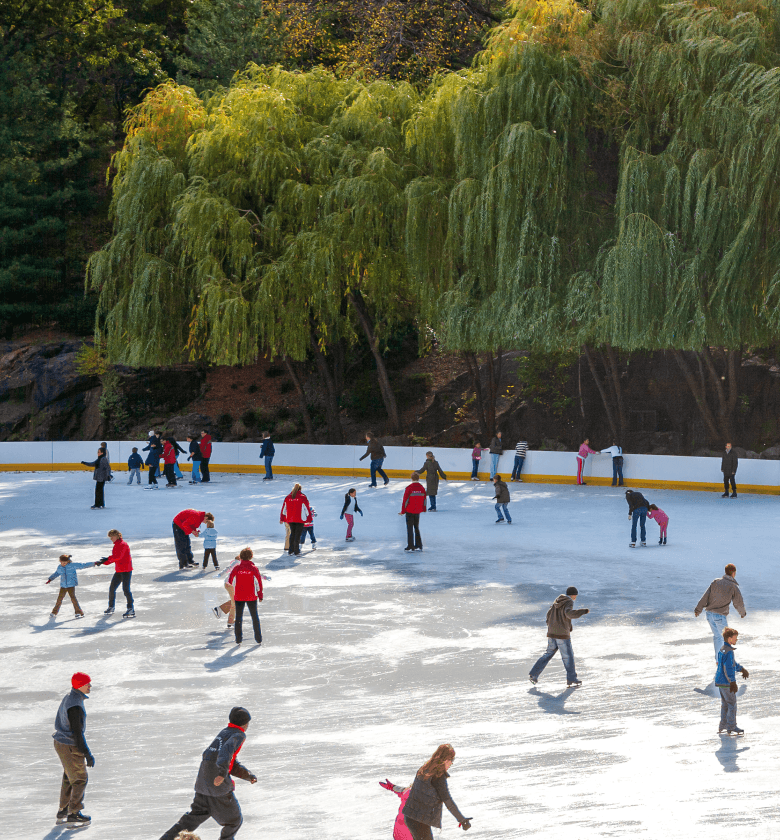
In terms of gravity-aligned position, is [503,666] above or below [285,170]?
below

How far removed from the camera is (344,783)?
8.51 metres

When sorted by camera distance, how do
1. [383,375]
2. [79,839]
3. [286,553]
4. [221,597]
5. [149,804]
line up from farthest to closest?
[383,375] < [286,553] < [221,597] < [149,804] < [79,839]

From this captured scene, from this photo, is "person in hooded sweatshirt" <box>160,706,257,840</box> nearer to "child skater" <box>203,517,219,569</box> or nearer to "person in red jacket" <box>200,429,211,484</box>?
"child skater" <box>203,517,219,569</box>

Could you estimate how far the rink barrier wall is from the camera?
28750mm

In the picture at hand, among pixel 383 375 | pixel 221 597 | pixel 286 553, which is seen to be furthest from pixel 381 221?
pixel 221 597

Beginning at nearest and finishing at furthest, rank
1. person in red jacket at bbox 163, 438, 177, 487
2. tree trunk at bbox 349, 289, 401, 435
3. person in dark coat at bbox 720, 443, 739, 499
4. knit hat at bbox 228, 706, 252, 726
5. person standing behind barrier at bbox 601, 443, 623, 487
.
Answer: knit hat at bbox 228, 706, 252, 726, person in dark coat at bbox 720, 443, 739, 499, person standing behind barrier at bbox 601, 443, 623, 487, person in red jacket at bbox 163, 438, 177, 487, tree trunk at bbox 349, 289, 401, 435

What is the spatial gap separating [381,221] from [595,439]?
11781 millimetres

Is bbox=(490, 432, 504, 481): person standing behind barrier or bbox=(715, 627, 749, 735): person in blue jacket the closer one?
bbox=(715, 627, 749, 735): person in blue jacket

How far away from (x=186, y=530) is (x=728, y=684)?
10.00m

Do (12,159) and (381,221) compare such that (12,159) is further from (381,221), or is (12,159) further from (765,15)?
(765,15)

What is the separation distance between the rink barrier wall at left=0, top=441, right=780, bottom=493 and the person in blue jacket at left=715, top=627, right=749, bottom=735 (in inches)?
772

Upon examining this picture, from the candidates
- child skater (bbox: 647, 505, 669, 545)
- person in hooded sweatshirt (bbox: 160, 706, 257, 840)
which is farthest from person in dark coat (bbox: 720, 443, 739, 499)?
person in hooded sweatshirt (bbox: 160, 706, 257, 840)

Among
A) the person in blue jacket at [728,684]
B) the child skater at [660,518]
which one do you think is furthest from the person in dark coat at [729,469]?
the person in blue jacket at [728,684]

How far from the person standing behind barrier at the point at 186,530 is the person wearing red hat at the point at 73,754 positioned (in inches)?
339
